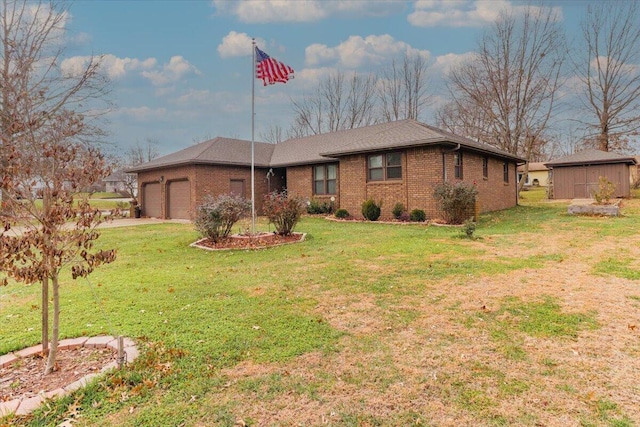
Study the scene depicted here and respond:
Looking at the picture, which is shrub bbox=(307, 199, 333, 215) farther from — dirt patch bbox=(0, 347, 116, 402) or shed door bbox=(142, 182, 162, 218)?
dirt patch bbox=(0, 347, 116, 402)

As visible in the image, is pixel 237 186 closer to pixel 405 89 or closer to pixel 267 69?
pixel 267 69

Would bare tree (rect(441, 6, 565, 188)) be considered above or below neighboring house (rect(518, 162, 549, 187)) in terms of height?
above

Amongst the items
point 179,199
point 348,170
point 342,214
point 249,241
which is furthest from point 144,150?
point 249,241

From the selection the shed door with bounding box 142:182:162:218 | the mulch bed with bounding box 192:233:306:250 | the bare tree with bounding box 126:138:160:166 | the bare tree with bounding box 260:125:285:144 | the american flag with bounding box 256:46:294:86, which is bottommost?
the mulch bed with bounding box 192:233:306:250

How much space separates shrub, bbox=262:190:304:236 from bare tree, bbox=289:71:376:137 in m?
28.3

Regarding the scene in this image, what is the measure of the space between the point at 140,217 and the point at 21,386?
21.2m

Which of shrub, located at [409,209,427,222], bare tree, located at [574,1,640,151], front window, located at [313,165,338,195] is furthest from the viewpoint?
bare tree, located at [574,1,640,151]

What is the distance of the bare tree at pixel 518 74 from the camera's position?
24859 millimetres

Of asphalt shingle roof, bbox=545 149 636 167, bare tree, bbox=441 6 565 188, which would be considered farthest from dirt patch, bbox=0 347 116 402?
bare tree, bbox=441 6 565 188

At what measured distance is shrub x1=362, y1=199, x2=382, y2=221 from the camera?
48.2ft

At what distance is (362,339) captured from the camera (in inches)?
139

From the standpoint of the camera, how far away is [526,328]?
3668 mm

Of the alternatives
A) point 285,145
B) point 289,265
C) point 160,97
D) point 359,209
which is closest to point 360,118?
point 285,145

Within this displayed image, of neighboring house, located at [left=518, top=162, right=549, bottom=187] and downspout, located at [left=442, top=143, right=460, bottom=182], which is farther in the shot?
neighboring house, located at [left=518, top=162, right=549, bottom=187]
